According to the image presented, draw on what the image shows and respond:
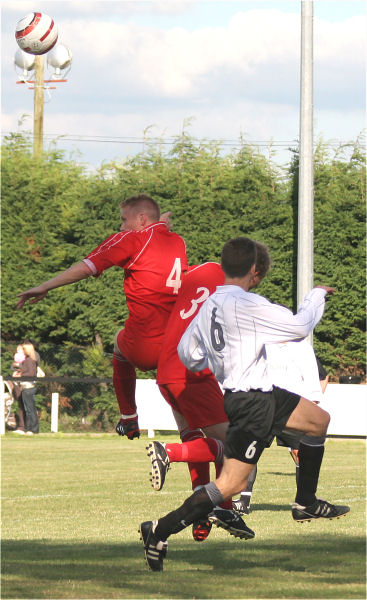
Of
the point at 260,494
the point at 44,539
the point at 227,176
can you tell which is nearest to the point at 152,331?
the point at 44,539

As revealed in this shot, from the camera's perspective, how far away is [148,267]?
7.61 metres

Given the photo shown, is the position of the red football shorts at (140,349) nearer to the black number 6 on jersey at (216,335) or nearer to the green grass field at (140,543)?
the black number 6 on jersey at (216,335)

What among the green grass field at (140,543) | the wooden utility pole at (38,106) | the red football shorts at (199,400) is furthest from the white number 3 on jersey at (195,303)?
the wooden utility pole at (38,106)

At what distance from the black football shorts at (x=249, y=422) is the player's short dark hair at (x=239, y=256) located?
2.56ft

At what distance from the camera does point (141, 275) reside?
7629 mm

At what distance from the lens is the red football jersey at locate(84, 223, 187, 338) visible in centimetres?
759

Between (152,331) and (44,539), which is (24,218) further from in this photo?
(152,331)

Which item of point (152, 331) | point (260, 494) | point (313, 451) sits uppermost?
point (152, 331)

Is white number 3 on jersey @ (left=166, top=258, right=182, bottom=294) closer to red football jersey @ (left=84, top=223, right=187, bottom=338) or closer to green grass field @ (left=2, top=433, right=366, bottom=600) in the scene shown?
red football jersey @ (left=84, top=223, right=187, bottom=338)

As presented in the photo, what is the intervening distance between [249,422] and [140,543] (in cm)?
290

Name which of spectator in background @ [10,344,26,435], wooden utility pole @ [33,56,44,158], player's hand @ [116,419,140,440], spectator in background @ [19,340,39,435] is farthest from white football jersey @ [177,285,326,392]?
wooden utility pole @ [33,56,44,158]

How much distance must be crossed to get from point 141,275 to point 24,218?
1921cm

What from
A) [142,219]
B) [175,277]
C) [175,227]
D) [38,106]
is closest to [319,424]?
[175,277]

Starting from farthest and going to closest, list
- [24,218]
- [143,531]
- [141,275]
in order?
[24,218] → [141,275] → [143,531]
